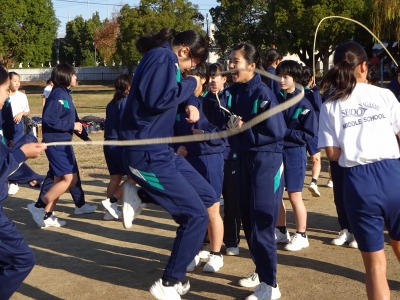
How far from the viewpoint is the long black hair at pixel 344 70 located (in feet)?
13.4

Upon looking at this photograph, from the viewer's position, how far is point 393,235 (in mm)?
4094

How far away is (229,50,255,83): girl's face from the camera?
5.14 meters

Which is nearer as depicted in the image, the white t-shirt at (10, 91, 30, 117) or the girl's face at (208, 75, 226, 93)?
the girl's face at (208, 75, 226, 93)

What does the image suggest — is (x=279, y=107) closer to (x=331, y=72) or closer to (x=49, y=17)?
(x=331, y=72)

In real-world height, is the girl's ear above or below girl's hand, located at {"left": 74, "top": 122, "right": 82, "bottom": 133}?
above

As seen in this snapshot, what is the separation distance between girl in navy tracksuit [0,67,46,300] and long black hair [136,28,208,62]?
1.11m

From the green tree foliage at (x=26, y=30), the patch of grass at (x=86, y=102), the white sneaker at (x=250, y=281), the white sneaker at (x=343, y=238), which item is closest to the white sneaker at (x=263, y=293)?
the white sneaker at (x=250, y=281)

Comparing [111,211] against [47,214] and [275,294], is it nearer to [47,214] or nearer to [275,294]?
[47,214]

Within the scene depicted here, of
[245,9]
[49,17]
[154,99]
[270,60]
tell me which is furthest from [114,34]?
[154,99]

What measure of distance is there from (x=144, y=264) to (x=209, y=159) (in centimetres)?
121

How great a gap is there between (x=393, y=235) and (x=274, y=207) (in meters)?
1.12

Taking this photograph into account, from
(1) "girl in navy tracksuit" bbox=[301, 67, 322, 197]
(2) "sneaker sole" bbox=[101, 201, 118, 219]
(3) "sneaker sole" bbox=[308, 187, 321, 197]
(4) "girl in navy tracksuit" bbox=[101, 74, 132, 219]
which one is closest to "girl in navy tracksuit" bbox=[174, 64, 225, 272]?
(1) "girl in navy tracksuit" bbox=[301, 67, 322, 197]

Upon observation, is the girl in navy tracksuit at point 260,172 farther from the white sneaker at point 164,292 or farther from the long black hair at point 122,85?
the long black hair at point 122,85

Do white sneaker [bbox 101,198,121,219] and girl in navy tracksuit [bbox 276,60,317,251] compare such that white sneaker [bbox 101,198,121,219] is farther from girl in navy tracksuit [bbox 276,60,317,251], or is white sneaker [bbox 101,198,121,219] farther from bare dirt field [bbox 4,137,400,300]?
girl in navy tracksuit [bbox 276,60,317,251]
